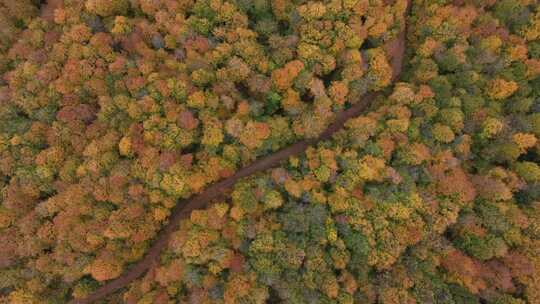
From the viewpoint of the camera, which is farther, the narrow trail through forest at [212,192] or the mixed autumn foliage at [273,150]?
the narrow trail through forest at [212,192]

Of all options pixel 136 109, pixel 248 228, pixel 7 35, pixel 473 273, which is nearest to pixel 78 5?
pixel 7 35

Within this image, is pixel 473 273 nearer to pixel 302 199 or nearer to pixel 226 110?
pixel 302 199

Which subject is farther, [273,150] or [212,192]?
[273,150]

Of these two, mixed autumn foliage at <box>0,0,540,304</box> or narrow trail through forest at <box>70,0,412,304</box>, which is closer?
mixed autumn foliage at <box>0,0,540,304</box>

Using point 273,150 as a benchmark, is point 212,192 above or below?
below
